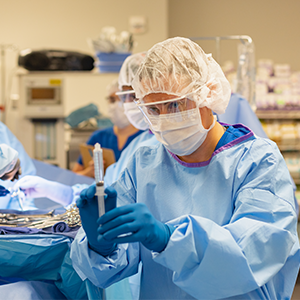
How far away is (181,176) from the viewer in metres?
1.13

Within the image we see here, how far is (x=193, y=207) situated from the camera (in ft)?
3.51

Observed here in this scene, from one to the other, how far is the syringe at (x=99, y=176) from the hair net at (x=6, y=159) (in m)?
0.62

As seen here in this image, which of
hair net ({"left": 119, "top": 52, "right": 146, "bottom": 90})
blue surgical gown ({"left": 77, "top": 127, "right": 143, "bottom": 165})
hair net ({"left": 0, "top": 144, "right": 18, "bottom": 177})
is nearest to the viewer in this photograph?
hair net ({"left": 0, "top": 144, "right": 18, "bottom": 177})

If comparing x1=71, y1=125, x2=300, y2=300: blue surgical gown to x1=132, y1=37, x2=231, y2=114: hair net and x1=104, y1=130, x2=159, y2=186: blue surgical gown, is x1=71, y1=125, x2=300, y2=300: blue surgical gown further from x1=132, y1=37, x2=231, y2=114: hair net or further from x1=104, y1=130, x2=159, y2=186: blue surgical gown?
x1=104, y1=130, x2=159, y2=186: blue surgical gown

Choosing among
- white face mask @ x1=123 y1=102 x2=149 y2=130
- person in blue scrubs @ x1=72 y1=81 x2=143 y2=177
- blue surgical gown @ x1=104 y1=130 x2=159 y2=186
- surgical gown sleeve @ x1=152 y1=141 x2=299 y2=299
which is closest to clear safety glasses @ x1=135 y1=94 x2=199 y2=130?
surgical gown sleeve @ x1=152 y1=141 x2=299 y2=299

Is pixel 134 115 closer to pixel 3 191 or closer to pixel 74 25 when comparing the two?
pixel 3 191

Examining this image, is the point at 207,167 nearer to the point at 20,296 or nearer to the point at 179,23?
the point at 20,296

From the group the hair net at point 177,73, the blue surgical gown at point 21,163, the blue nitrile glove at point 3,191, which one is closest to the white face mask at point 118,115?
the blue surgical gown at point 21,163

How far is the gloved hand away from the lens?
1479mm

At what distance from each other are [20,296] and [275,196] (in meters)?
0.77

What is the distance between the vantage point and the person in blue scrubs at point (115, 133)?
111 inches

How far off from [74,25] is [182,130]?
4086mm

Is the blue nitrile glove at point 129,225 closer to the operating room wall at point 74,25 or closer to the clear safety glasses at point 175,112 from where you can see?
the clear safety glasses at point 175,112

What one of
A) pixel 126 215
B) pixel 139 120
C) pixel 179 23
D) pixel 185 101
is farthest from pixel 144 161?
pixel 179 23
